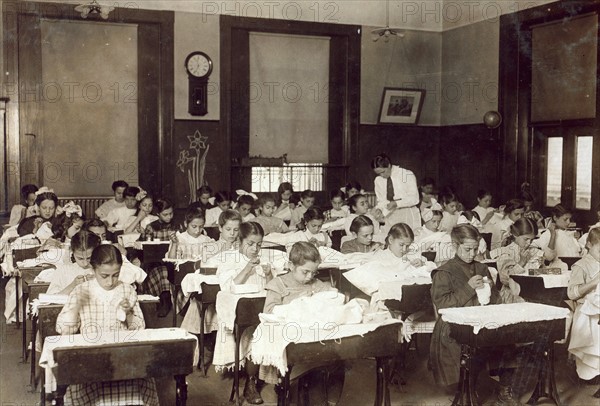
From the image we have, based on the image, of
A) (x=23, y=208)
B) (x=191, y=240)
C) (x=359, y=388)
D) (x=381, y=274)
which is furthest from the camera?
(x=23, y=208)

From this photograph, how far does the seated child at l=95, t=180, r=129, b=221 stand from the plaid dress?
5.97 m

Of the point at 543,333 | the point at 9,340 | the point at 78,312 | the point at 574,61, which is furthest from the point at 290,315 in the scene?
the point at 574,61

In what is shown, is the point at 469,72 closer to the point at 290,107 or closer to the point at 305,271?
the point at 290,107

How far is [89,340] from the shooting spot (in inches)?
125

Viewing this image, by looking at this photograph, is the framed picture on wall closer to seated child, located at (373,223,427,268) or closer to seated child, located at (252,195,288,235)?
seated child, located at (252,195,288,235)

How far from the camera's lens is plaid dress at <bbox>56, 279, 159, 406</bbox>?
337 centimetres

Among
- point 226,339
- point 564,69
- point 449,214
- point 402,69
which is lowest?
point 226,339

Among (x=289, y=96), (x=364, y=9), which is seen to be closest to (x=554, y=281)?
(x=289, y=96)

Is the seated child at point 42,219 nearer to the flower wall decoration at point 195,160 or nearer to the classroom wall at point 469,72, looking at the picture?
the flower wall decoration at point 195,160

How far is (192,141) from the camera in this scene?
11.2 m

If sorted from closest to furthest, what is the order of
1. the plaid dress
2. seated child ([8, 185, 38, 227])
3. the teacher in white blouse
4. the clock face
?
the plaid dress, the teacher in white blouse, seated child ([8, 185, 38, 227]), the clock face

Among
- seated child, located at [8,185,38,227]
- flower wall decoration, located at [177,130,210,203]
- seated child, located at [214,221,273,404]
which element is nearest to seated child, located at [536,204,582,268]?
seated child, located at [214,221,273,404]

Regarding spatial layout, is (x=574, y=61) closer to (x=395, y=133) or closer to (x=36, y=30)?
(x=395, y=133)

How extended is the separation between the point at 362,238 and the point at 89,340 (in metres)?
3.04
